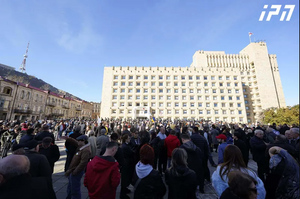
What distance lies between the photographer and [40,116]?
38.0 m

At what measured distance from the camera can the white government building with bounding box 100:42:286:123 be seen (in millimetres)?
42062

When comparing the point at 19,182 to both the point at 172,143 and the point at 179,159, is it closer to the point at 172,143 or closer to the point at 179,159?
the point at 179,159

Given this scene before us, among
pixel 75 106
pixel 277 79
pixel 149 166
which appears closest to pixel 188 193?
pixel 149 166

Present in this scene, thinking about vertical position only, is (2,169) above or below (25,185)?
above

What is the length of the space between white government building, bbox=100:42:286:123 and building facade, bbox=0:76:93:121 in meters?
17.2

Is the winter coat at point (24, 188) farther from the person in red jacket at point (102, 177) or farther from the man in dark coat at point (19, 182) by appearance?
the person in red jacket at point (102, 177)

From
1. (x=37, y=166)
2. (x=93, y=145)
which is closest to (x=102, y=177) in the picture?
(x=37, y=166)

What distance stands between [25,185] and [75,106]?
5958 cm

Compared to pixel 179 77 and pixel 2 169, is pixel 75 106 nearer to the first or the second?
pixel 179 77

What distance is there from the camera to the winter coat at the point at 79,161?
3.13m

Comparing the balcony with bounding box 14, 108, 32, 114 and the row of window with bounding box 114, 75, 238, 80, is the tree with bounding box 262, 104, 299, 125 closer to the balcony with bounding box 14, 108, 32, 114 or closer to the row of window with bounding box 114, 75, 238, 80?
the row of window with bounding box 114, 75, 238, 80

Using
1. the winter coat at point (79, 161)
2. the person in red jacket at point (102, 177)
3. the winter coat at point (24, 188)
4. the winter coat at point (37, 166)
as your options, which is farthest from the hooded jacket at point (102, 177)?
the winter coat at point (37, 166)

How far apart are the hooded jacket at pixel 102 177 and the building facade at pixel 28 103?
43208 mm

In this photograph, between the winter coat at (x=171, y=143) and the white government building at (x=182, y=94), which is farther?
the white government building at (x=182, y=94)
